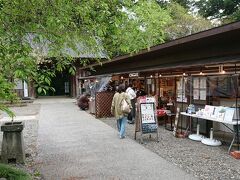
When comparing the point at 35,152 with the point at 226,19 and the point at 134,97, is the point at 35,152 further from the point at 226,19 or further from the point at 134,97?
the point at 226,19

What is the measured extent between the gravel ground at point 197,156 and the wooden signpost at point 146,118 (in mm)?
380

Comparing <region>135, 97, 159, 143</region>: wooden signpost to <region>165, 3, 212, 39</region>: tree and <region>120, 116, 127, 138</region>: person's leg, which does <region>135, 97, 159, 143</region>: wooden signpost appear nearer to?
<region>120, 116, 127, 138</region>: person's leg

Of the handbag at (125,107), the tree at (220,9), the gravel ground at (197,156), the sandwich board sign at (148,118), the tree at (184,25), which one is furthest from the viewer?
the tree at (184,25)

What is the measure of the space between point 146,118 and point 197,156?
2575mm

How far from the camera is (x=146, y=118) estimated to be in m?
10.5

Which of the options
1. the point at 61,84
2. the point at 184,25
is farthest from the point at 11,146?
the point at 61,84

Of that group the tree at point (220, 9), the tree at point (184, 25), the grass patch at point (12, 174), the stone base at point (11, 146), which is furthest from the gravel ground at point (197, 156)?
the tree at point (184, 25)

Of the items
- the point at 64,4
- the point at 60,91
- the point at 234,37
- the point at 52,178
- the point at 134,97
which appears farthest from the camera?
the point at 60,91

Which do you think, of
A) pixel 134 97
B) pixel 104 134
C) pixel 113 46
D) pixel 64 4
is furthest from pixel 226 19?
pixel 64 4

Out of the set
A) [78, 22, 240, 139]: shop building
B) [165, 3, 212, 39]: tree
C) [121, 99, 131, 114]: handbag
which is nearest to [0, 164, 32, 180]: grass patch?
[78, 22, 240, 139]: shop building

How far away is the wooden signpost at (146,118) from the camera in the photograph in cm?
1039

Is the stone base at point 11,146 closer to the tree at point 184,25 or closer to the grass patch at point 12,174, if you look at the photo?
the grass patch at point 12,174

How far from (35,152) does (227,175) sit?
17.1ft

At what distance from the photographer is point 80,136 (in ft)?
37.7
